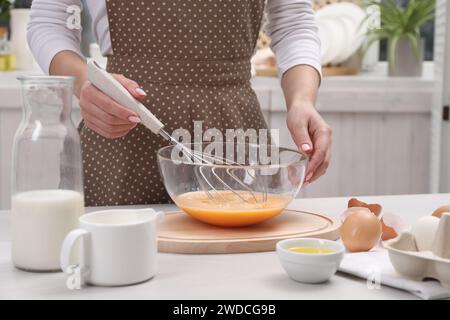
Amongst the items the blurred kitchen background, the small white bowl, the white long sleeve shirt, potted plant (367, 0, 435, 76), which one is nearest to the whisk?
the small white bowl

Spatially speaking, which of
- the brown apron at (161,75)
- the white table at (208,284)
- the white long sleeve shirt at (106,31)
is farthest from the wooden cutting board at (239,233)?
the white long sleeve shirt at (106,31)

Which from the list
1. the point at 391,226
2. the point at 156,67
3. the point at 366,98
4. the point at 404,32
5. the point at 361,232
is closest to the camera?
the point at 361,232

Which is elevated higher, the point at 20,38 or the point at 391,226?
the point at 20,38

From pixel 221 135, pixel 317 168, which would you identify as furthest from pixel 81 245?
pixel 221 135

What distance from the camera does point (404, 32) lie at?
9.89 feet

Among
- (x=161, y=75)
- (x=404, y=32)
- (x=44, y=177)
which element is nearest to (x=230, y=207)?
(x=44, y=177)

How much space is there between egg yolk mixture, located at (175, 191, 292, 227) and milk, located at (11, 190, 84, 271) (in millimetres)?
261

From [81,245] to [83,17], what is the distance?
2.49 metres

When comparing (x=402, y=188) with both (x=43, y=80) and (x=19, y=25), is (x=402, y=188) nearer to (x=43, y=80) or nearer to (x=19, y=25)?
(x=19, y=25)

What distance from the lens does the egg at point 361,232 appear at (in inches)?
42.6

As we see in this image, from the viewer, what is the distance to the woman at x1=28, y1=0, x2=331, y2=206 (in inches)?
59.9

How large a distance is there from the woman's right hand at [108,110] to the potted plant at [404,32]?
195cm

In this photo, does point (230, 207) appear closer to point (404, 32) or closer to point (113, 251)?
point (113, 251)

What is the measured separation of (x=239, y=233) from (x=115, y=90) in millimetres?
308
